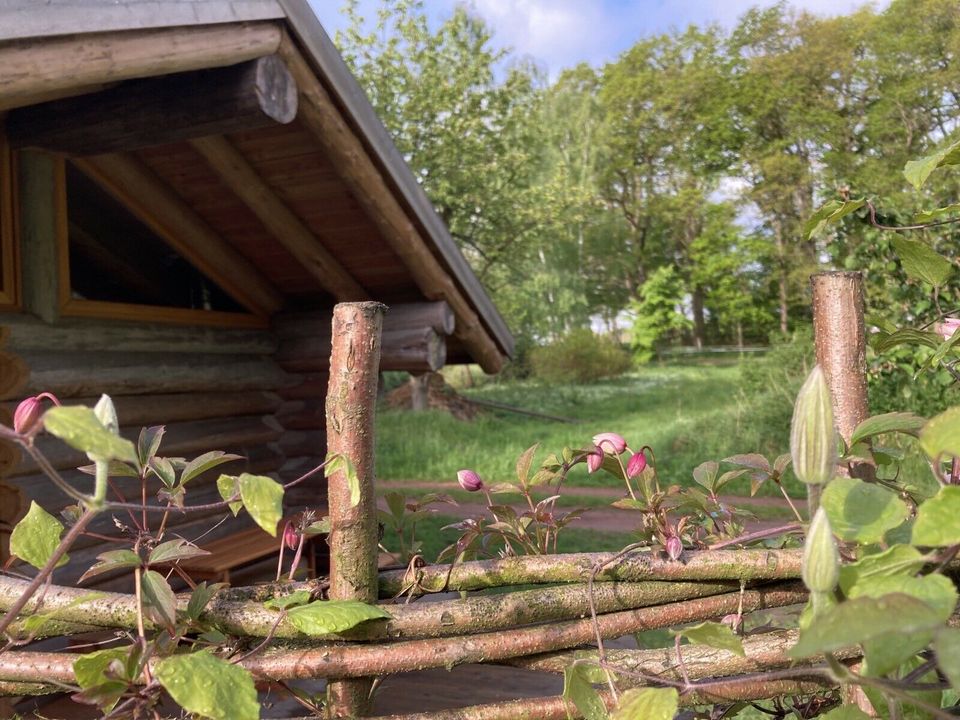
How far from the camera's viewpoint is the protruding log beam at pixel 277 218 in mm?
3514

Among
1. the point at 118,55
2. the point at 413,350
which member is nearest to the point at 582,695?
the point at 118,55

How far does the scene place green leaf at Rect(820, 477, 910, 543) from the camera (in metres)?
0.65

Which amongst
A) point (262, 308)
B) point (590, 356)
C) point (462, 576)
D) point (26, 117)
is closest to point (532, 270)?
point (590, 356)

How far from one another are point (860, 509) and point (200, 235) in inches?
161

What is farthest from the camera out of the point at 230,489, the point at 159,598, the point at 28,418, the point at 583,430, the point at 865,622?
the point at 583,430

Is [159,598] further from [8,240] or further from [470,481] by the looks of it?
[8,240]

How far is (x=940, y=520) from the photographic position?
2.02 ft

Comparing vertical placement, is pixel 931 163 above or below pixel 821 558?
above

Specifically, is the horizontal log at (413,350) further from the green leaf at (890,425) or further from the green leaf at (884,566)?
the green leaf at (884,566)

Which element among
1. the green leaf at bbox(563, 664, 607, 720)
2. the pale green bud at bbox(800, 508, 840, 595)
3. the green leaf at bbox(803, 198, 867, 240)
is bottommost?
the green leaf at bbox(563, 664, 607, 720)

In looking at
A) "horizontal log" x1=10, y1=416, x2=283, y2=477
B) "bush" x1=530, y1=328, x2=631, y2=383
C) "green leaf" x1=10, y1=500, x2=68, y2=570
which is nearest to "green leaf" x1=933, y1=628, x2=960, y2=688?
"green leaf" x1=10, y1=500, x2=68, y2=570

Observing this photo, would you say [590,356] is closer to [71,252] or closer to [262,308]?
[262,308]

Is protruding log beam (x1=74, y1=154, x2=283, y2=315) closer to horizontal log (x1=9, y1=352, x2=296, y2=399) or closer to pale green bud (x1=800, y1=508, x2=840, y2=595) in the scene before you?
horizontal log (x1=9, y1=352, x2=296, y2=399)

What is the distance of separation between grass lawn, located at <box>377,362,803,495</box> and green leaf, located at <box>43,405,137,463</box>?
5200mm
